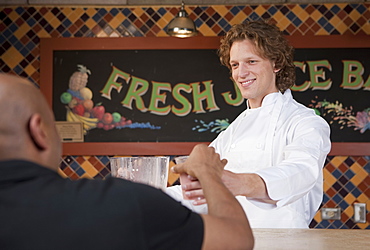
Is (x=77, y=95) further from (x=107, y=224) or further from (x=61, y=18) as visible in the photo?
(x=107, y=224)

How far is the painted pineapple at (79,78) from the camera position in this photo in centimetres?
471

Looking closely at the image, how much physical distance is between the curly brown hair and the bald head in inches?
58.1

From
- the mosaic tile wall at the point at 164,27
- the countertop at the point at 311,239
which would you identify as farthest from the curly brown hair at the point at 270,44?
the mosaic tile wall at the point at 164,27

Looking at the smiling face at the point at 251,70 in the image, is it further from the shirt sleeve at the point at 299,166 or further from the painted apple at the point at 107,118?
the painted apple at the point at 107,118

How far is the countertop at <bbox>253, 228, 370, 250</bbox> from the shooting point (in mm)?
1442

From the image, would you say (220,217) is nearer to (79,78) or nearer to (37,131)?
(37,131)

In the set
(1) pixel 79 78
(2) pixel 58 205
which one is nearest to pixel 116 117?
(1) pixel 79 78

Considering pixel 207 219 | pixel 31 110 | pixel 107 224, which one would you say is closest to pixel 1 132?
pixel 31 110

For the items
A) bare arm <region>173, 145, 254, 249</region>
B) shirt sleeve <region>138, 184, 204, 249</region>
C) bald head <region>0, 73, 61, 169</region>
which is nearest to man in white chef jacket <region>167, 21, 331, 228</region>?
bare arm <region>173, 145, 254, 249</region>

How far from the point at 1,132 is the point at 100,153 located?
384cm

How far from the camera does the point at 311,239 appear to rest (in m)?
1.56

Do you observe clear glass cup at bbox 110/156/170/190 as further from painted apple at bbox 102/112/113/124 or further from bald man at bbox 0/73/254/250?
painted apple at bbox 102/112/113/124

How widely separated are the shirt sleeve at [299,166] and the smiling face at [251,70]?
280 mm

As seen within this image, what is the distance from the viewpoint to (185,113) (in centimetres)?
466
